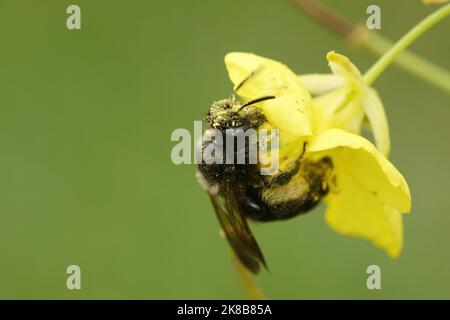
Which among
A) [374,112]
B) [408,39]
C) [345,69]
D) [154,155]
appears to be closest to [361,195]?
[374,112]

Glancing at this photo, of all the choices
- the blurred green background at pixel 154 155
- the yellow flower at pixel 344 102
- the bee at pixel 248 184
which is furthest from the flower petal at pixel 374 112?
the blurred green background at pixel 154 155

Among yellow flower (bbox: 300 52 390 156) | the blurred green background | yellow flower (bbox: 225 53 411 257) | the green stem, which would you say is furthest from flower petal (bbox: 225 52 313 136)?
the blurred green background

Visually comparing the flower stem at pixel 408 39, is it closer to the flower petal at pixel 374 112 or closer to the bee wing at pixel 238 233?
the flower petal at pixel 374 112

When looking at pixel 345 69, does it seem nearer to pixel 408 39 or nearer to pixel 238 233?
pixel 408 39

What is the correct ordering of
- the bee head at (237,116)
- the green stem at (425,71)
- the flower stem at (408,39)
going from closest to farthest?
the flower stem at (408,39) → the bee head at (237,116) → the green stem at (425,71)

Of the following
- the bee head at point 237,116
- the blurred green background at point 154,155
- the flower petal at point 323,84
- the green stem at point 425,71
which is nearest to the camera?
the bee head at point 237,116

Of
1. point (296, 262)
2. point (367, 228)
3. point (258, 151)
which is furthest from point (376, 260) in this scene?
point (258, 151)
